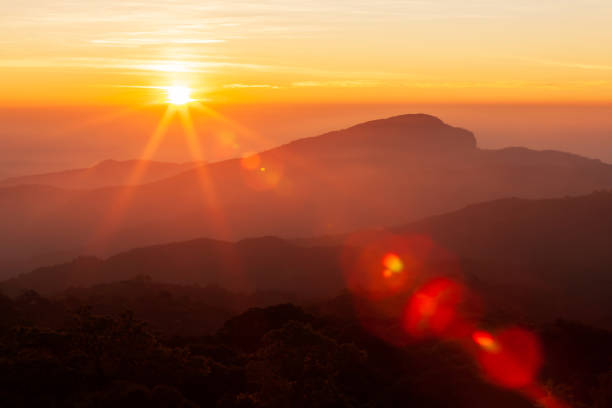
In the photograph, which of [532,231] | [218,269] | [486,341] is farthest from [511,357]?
[532,231]

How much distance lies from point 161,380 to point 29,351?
21.1 feet

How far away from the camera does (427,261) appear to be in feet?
405

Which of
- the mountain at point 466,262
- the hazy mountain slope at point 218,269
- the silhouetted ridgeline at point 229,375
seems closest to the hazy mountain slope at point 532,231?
the mountain at point 466,262

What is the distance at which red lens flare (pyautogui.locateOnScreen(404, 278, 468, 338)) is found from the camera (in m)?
57.6

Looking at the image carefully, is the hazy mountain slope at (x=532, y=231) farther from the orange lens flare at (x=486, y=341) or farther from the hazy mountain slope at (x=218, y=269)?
the orange lens flare at (x=486, y=341)

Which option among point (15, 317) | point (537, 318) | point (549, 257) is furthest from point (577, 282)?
point (15, 317)

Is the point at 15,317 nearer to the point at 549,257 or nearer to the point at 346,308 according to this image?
the point at 346,308

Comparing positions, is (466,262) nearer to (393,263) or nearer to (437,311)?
(393,263)

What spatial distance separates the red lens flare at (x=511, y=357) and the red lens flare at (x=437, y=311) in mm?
4668

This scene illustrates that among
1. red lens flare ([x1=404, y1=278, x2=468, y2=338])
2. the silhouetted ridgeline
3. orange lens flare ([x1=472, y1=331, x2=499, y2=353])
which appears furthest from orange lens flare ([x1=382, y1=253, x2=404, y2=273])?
the silhouetted ridgeline

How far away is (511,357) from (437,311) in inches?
1162

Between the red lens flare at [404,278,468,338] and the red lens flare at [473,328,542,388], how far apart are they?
467cm

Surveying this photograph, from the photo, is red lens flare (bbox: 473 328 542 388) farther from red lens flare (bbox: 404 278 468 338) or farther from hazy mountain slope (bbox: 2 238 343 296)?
hazy mountain slope (bbox: 2 238 343 296)

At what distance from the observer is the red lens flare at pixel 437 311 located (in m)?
57.6
